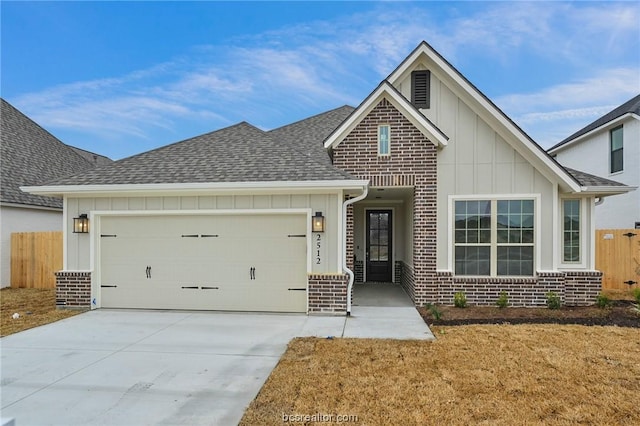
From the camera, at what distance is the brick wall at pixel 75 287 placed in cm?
815

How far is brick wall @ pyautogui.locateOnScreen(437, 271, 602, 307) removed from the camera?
834cm

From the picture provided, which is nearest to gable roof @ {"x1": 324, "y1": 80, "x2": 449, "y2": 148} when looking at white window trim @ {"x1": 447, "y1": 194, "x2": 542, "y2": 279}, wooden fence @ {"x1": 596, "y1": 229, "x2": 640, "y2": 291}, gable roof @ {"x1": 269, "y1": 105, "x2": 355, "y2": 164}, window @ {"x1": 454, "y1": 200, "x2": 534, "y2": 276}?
gable roof @ {"x1": 269, "y1": 105, "x2": 355, "y2": 164}

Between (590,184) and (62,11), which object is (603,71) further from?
(62,11)

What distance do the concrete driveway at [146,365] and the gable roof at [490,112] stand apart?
4.76 meters

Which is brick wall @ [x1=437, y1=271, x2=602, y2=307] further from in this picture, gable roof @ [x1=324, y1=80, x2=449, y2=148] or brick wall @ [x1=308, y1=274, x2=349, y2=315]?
gable roof @ [x1=324, y1=80, x2=449, y2=148]

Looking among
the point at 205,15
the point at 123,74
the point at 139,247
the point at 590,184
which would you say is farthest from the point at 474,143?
the point at 123,74

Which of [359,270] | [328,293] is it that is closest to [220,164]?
[328,293]

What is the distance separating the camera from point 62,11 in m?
11.3

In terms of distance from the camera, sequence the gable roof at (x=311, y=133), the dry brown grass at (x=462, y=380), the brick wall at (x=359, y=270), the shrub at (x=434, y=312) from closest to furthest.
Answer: the dry brown grass at (x=462, y=380) → the shrub at (x=434, y=312) → the gable roof at (x=311, y=133) → the brick wall at (x=359, y=270)

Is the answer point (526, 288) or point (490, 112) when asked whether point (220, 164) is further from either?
point (526, 288)

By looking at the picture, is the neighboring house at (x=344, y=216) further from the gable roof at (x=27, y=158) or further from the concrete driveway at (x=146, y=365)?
the gable roof at (x=27, y=158)

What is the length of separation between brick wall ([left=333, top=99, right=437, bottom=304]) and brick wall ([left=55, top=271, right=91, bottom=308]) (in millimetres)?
6333

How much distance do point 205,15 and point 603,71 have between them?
54.1 ft

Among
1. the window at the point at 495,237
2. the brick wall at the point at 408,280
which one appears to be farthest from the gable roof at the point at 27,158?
the window at the point at 495,237
